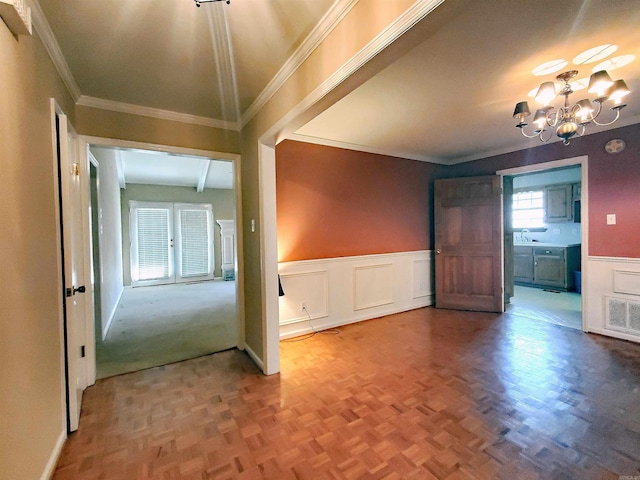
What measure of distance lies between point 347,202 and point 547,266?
437 centimetres

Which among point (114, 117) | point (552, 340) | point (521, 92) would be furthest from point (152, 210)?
point (552, 340)

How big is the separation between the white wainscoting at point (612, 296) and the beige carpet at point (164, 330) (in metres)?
4.18

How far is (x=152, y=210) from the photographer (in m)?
7.19

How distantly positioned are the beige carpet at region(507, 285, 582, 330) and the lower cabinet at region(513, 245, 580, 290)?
21cm

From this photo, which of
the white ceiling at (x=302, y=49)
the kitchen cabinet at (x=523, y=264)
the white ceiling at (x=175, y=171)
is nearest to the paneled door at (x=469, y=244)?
the white ceiling at (x=302, y=49)

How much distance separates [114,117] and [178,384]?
7.73 ft

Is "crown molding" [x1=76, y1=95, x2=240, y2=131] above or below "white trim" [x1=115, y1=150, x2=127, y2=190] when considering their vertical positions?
below

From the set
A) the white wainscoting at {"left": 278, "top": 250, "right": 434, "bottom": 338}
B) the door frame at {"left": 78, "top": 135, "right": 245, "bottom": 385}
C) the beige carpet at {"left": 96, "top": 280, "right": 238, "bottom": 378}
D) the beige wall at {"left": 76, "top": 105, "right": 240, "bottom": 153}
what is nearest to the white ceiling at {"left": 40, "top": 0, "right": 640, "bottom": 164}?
the beige wall at {"left": 76, "top": 105, "right": 240, "bottom": 153}

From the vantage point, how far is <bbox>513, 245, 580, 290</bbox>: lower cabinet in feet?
17.2

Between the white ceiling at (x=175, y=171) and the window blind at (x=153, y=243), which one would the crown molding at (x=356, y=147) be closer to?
the white ceiling at (x=175, y=171)

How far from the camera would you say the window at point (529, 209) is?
240 inches

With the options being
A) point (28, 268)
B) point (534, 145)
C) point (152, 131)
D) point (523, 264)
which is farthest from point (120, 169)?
point (523, 264)

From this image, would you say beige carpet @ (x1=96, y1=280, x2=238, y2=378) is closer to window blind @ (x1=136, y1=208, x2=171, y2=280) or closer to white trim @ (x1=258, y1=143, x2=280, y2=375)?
white trim @ (x1=258, y1=143, x2=280, y2=375)

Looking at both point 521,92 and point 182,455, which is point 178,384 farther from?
point 521,92
